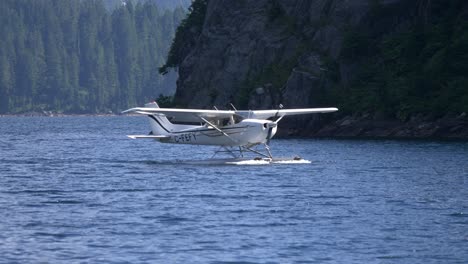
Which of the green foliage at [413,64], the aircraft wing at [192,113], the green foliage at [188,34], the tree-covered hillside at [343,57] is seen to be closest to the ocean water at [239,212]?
the aircraft wing at [192,113]

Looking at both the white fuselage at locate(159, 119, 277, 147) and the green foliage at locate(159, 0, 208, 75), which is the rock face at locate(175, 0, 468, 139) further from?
the white fuselage at locate(159, 119, 277, 147)

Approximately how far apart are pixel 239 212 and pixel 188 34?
68.4 metres

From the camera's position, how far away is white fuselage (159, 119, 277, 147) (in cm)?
3575

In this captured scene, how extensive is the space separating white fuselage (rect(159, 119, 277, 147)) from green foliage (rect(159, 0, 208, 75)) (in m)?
52.0

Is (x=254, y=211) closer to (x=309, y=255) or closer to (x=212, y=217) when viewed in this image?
(x=212, y=217)

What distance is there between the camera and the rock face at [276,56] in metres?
61.9

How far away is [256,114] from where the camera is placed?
123ft

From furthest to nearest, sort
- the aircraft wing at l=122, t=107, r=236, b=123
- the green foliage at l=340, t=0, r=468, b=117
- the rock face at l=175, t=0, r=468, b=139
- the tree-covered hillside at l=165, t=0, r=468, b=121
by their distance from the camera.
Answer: the rock face at l=175, t=0, r=468, b=139 < the tree-covered hillside at l=165, t=0, r=468, b=121 < the green foliage at l=340, t=0, r=468, b=117 < the aircraft wing at l=122, t=107, r=236, b=123

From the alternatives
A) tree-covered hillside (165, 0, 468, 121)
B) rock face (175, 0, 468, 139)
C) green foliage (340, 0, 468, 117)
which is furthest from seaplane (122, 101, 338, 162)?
rock face (175, 0, 468, 139)

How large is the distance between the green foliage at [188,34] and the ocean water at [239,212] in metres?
50.9

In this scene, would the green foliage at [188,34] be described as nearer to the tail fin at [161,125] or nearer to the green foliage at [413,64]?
the green foliage at [413,64]

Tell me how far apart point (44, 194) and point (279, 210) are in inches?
296

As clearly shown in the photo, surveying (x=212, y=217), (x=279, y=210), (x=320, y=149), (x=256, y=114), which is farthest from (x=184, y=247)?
(x=320, y=149)

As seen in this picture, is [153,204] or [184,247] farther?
[153,204]
